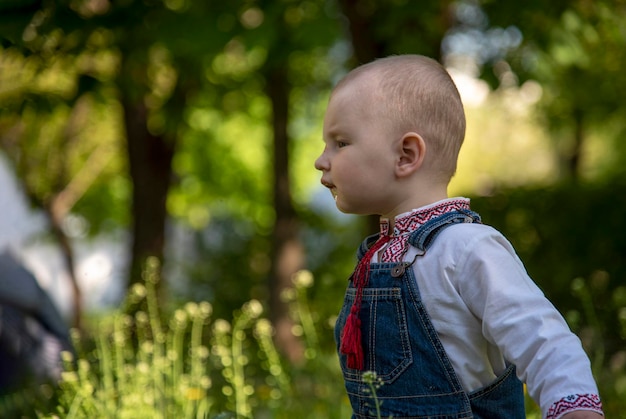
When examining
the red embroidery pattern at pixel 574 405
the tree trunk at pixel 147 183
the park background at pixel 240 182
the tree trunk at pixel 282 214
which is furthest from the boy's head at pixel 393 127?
the tree trunk at pixel 147 183

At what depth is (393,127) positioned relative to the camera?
1960mm

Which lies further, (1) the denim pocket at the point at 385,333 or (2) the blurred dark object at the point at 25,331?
(2) the blurred dark object at the point at 25,331

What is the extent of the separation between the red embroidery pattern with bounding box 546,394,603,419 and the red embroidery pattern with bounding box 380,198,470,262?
50 centimetres

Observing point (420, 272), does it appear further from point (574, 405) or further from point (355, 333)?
point (574, 405)

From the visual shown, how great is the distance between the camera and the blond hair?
1.95 m

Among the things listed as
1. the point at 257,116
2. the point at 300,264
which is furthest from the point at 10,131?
the point at 300,264

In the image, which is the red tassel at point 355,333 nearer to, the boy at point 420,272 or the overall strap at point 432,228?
the boy at point 420,272

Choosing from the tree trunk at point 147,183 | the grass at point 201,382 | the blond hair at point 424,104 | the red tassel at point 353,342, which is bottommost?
the grass at point 201,382

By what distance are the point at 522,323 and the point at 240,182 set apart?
36.4ft

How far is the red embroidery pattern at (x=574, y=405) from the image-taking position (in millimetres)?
1589

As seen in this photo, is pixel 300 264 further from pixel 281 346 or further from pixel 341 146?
pixel 341 146

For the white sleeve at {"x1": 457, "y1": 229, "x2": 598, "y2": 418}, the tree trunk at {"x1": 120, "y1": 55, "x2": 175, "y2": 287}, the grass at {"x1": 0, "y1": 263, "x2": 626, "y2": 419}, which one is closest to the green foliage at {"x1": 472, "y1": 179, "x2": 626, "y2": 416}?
the tree trunk at {"x1": 120, "y1": 55, "x2": 175, "y2": 287}

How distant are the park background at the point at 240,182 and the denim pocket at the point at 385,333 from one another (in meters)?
1.14

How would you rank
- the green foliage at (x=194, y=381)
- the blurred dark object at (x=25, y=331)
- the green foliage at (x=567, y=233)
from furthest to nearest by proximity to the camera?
the green foliage at (x=567, y=233) < the blurred dark object at (x=25, y=331) < the green foliage at (x=194, y=381)
